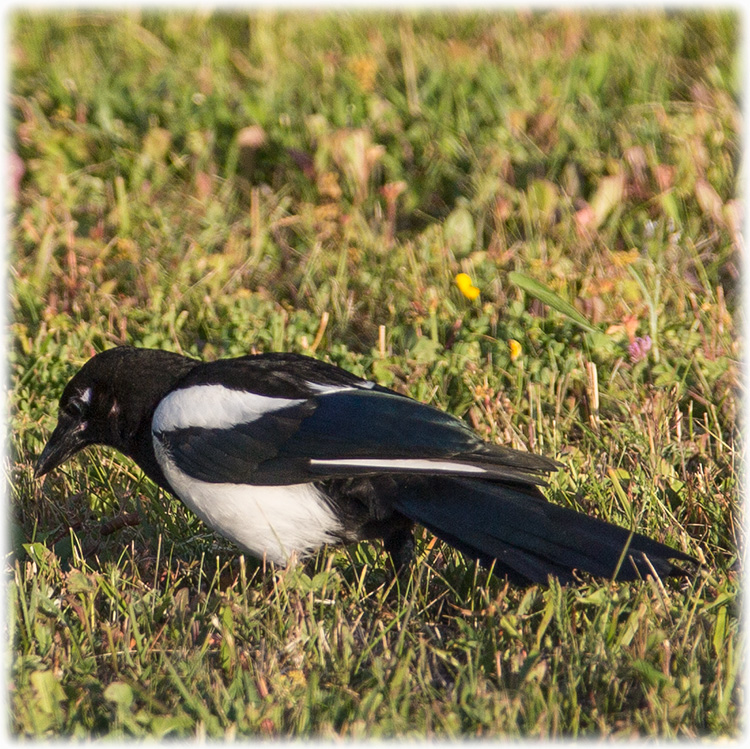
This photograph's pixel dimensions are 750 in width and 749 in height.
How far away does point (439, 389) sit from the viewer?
393cm

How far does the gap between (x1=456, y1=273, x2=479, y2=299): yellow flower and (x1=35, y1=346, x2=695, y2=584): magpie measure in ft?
3.46

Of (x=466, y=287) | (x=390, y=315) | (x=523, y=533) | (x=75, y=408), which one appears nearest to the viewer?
(x=523, y=533)

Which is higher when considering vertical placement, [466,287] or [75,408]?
[466,287]

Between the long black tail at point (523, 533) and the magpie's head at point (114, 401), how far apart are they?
831 millimetres

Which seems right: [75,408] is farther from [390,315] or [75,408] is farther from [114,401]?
[390,315]

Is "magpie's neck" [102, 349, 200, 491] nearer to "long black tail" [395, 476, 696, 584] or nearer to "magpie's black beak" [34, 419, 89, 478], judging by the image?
"magpie's black beak" [34, 419, 89, 478]

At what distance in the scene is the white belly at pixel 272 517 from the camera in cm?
305

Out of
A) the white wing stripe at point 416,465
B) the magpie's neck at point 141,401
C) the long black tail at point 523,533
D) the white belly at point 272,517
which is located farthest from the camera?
the magpie's neck at point 141,401

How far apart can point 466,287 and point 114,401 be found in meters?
1.47

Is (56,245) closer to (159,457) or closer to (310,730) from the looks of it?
(159,457)

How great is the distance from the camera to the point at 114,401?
3.36 m

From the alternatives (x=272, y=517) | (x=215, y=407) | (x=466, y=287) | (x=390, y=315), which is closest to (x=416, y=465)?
(x=272, y=517)

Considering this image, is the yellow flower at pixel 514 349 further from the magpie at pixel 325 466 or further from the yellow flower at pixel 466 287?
the magpie at pixel 325 466

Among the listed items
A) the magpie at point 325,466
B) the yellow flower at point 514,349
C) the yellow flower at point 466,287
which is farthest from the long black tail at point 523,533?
the yellow flower at point 466,287
